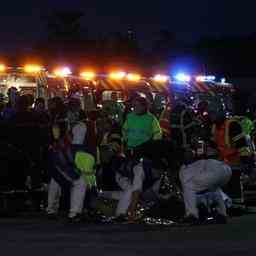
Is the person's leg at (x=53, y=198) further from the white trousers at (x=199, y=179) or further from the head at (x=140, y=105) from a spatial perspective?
the white trousers at (x=199, y=179)

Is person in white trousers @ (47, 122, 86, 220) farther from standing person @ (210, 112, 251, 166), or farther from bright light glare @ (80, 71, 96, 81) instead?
bright light glare @ (80, 71, 96, 81)

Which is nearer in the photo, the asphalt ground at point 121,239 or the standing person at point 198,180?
the asphalt ground at point 121,239

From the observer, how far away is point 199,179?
12.0 metres

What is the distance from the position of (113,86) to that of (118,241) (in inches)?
470

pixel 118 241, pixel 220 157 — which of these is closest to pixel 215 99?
pixel 220 157

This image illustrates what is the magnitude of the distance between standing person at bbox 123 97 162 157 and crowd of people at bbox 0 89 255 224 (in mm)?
15

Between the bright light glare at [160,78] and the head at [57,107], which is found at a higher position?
the bright light glare at [160,78]

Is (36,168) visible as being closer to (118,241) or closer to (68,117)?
(68,117)

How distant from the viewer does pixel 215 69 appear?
52.8 metres

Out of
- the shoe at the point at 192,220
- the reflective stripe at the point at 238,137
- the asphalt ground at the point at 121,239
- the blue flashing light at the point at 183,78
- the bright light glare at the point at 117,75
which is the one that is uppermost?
the blue flashing light at the point at 183,78

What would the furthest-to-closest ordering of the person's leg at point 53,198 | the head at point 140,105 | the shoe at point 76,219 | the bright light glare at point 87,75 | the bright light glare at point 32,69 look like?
the bright light glare at point 87,75 < the bright light glare at point 32,69 < the head at point 140,105 < the person's leg at point 53,198 < the shoe at point 76,219

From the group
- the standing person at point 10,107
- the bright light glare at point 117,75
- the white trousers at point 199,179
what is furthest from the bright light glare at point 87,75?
the white trousers at point 199,179

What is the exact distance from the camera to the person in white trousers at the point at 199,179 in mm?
12062

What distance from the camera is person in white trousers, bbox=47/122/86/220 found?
12289mm
